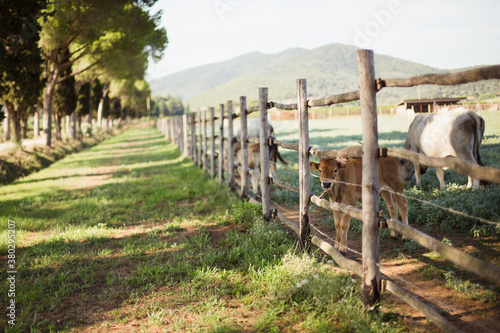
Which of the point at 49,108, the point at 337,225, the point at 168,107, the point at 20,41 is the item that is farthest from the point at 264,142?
the point at 168,107

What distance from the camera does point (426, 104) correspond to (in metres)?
5.51

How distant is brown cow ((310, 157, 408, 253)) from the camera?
14.4ft

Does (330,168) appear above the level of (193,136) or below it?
below

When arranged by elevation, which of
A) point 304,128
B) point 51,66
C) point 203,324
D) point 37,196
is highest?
point 51,66

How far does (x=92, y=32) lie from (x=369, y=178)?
17.6 meters

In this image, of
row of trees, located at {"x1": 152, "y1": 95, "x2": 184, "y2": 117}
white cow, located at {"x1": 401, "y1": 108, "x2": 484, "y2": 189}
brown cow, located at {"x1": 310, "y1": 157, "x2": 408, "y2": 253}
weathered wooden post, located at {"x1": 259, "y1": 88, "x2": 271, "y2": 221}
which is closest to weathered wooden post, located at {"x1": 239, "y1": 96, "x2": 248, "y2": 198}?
weathered wooden post, located at {"x1": 259, "y1": 88, "x2": 271, "y2": 221}

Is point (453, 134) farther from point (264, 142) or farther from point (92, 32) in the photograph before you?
point (92, 32)

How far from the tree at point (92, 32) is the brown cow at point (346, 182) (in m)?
13.7

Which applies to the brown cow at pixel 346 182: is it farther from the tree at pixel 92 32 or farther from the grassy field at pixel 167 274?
the tree at pixel 92 32

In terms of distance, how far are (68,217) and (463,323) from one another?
656cm

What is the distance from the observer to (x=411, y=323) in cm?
292

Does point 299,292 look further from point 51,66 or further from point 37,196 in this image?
point 51,66

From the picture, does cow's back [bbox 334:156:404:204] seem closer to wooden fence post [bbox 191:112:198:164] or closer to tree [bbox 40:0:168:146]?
wooden fence post [bbox 191:112:198:164]

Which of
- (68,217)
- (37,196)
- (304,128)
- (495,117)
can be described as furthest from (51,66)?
(495,117)
